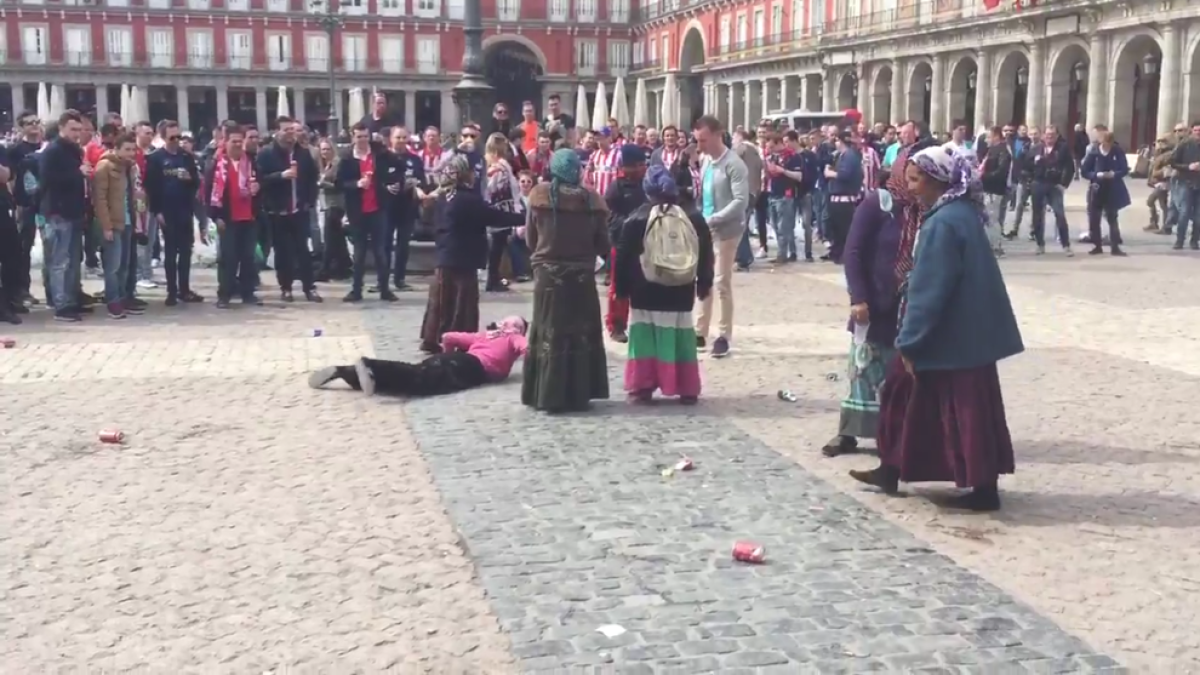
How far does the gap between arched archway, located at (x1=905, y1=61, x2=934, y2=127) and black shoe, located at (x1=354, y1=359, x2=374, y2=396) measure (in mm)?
40462

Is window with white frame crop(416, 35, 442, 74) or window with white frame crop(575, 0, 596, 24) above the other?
window with white frame crop(575, 0, 596, 24)

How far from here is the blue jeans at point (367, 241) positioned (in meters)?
12.6

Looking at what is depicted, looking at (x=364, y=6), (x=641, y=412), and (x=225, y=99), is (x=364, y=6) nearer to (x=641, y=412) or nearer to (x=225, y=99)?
(x=225, y=99)

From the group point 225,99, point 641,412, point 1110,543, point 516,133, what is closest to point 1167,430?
point 1110,543

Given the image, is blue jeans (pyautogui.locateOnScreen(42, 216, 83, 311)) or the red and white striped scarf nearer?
blue jeans (pyautogui.locateOnScreen(42, 216, 83, 311))

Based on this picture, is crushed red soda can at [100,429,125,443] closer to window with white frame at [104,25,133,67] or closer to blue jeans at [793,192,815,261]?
blue jeans at [793,192,815,261]

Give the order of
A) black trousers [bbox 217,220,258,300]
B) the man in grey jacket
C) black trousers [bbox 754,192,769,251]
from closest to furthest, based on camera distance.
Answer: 1. the man in grey jacket
2. black trousers [bbox 217,220,258,300]
3. black trousers [bbox 754,192,769,251]

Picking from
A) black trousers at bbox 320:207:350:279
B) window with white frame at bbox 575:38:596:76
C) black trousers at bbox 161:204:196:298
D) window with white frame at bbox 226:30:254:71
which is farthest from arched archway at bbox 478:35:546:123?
black trousers at bbox 161:204:196:298

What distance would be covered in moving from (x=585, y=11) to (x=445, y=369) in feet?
220

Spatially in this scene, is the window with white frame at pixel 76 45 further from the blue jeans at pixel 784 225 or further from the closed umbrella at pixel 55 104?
the blue jeans at pixel 784 225

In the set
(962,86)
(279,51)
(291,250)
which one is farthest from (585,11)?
(291,250)

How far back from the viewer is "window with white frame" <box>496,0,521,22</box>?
229 feet

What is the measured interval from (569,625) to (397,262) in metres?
9.69

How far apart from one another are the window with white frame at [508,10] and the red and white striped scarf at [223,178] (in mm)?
59895
